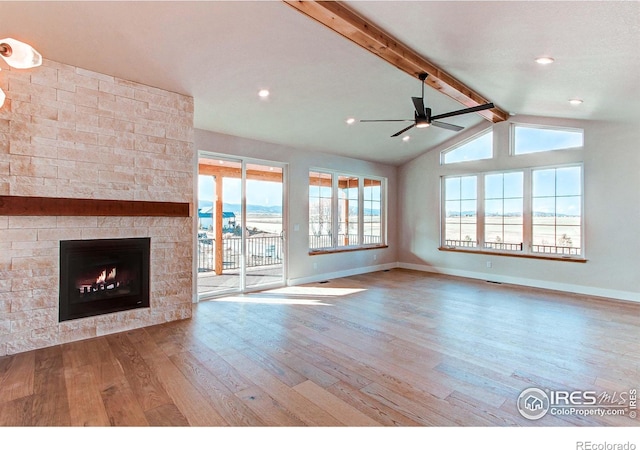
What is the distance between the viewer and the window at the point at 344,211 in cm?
678

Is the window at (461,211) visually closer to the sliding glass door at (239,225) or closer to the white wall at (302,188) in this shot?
the white wall at (302,188)

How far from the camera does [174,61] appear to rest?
332cm

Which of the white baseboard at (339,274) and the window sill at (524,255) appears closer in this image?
the window sill at (524,255)

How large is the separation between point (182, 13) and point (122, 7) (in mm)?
432

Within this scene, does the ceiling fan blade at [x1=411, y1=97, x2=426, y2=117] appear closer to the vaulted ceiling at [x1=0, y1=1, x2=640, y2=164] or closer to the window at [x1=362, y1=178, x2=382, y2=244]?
the vaulted ceiling at [x1=0, y1=1, x2=640, y2=164]

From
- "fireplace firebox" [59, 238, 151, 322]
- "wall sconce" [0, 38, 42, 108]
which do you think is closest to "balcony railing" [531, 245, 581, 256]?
"fireplace firebox" [59, 238, 151, 322]

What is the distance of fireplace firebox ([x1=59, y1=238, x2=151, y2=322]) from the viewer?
3445 mm

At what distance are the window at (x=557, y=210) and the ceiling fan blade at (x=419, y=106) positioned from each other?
140 inches

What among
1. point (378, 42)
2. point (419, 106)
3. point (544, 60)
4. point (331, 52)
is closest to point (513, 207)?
point (544, 60)

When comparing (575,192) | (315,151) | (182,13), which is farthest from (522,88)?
(182,13)

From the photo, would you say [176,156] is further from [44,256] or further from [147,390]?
[147,390]

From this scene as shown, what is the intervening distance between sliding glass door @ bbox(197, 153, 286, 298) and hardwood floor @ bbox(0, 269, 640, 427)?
1.17 m

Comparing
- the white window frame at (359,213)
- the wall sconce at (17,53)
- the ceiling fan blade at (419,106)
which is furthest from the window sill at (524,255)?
the wall sconce at (17,53)
